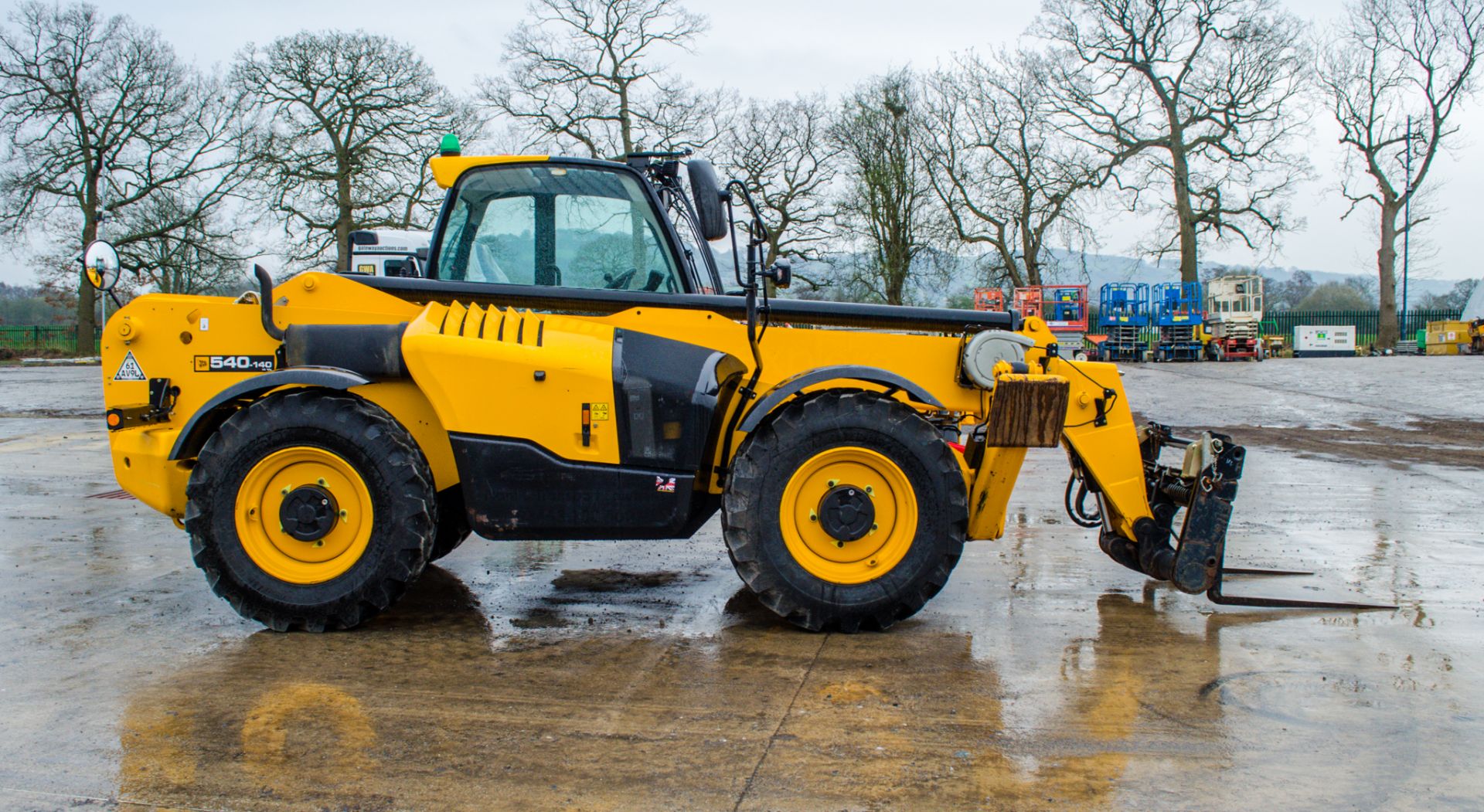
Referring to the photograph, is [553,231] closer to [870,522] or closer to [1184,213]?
[870,522]

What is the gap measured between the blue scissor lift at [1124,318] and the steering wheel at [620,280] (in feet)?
117

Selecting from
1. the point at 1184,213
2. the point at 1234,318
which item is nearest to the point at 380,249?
the point at 1184,213

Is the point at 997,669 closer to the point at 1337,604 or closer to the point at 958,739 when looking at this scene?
the point at 958,739

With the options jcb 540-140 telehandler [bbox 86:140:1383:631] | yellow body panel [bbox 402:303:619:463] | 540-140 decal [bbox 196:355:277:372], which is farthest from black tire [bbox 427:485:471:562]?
540-140 decal [bbox 196:355:277:372]

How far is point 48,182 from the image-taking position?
32844 mm

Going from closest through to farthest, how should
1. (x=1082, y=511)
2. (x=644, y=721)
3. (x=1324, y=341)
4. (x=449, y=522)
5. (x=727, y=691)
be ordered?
1. (x=644, y=721)
2. (x=727, y=691)
3. (x=1082, y=511)
4. (x=449, y=522)
5. (x=1324, y=341)

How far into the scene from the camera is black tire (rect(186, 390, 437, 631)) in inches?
183

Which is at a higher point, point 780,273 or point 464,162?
point 464,162

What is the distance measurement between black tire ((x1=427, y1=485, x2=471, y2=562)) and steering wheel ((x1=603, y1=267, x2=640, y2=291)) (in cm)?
122

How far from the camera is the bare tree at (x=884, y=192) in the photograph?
36.7 m

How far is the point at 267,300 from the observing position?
16.2ft

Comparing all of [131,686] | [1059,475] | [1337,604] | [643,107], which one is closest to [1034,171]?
[643,107]

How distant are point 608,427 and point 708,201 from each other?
3.77 feet

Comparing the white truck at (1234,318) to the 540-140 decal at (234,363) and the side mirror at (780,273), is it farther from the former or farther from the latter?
the 540-140 decal at (234,363)
